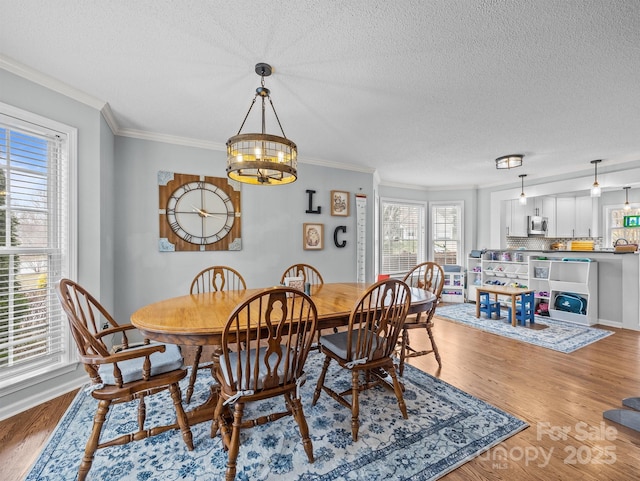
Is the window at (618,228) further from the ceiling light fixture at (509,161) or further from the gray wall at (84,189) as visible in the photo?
the gray wall at (84,189)

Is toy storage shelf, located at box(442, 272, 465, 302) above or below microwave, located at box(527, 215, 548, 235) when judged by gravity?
below

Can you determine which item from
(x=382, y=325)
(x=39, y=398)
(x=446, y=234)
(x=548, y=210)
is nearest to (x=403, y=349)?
(x=382, y=325)

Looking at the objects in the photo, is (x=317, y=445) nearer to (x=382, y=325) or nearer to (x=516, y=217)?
(x=382, y=325)

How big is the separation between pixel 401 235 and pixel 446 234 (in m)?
1.04

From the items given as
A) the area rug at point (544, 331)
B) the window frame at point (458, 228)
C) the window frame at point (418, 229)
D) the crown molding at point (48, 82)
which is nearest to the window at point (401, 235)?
the window frame at point (418, 229)

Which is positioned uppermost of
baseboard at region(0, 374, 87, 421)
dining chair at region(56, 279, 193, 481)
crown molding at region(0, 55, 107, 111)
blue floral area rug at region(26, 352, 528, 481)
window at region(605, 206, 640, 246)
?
crown molding at region(0, 55, 107, 111)

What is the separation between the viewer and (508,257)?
18.1 ft

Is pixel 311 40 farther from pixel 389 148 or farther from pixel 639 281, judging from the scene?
pixel 639 281

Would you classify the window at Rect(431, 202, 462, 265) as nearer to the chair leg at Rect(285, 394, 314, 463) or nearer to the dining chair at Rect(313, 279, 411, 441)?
the dining chair at Rect(313, 279, 411, 441)

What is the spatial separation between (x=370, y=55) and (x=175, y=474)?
2.69 metres

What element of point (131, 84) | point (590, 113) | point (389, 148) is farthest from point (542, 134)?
point (131, 84)

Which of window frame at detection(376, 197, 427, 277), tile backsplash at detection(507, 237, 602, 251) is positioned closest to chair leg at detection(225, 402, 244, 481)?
window frame at detection(376, 197, 427, 277)

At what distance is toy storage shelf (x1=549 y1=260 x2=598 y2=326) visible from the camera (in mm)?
4402

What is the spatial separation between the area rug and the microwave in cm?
167
